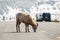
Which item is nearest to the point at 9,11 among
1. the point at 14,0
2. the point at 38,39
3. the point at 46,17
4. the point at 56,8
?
the point at 14,0

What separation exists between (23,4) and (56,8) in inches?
573

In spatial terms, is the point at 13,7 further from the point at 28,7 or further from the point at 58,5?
the point at 58,5

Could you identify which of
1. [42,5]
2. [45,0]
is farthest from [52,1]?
[42,5]

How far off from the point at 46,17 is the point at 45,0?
72160 millimetres

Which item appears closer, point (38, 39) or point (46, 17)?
point (38, 39)

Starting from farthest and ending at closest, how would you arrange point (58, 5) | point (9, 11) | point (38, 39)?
point (58, 5) < point (9, 11) < point (38, 39)

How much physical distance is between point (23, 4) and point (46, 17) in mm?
68607

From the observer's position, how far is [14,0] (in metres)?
146

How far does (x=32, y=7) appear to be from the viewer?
141 m

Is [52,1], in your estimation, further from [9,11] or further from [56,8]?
[9,11]

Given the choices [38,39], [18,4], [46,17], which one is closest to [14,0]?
[18,4]

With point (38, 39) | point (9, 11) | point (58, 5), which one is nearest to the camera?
point (38, 39)

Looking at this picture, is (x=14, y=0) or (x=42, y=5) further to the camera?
(x=14, y=0)

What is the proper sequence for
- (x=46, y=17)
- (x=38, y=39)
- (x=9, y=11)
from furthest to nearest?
1. (x=9, y=11)
2. (x=46, y=17)
3. (x=38, y=39)
